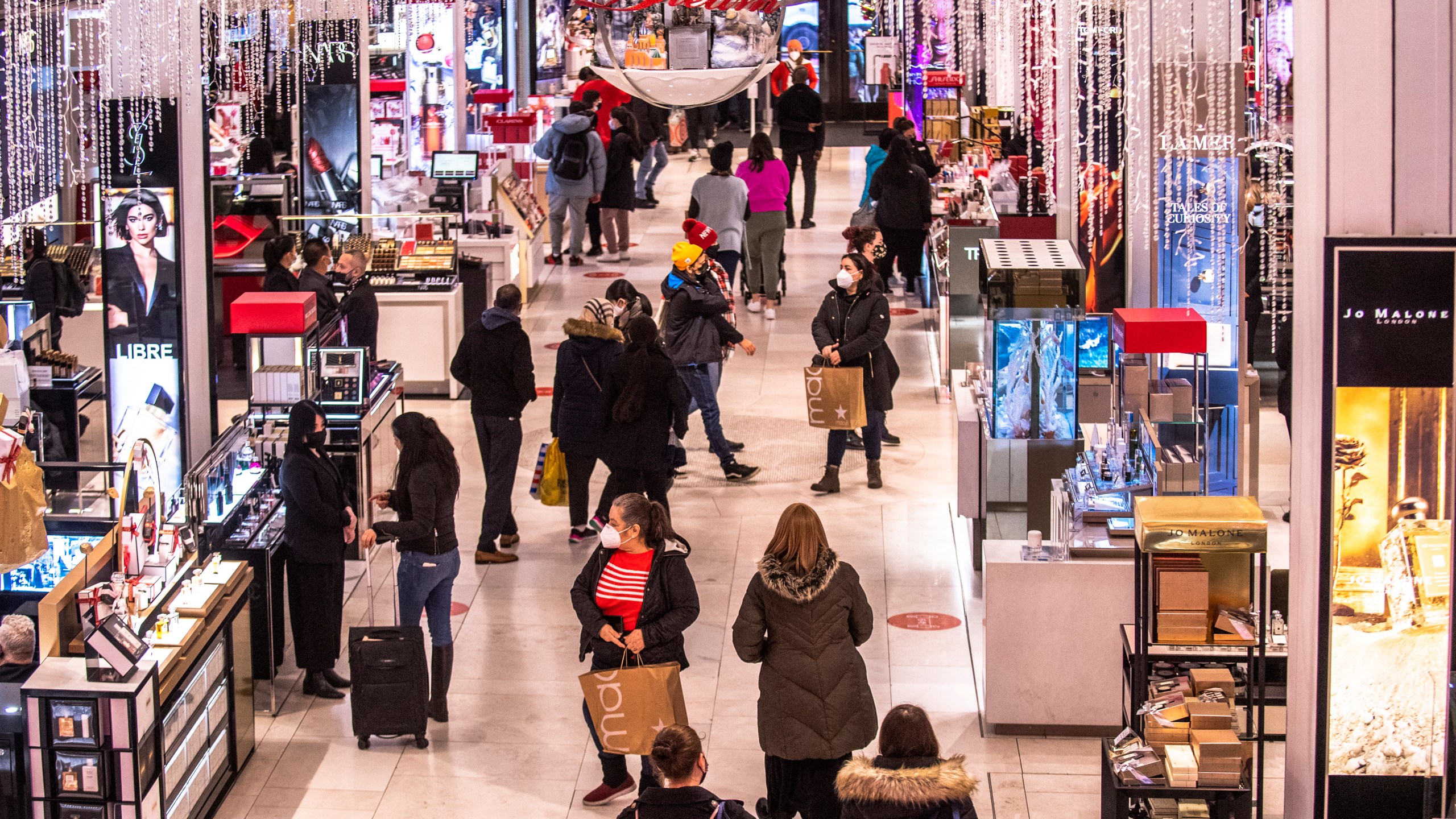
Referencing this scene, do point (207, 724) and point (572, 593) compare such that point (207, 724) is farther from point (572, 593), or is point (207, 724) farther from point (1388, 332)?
point (1388, 332)

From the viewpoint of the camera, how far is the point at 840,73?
1125 inches

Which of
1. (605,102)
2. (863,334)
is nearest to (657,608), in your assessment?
(863,334)

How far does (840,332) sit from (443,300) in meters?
3.68

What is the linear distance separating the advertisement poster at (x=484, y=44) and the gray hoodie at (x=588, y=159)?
588 cm

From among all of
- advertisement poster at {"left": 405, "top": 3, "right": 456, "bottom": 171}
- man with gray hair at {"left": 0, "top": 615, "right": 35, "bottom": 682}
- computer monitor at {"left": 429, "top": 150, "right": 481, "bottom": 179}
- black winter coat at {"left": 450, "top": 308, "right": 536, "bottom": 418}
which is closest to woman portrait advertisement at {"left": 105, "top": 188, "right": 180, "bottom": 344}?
black winter coat at {"left": 450, "top": 308, "right": 536, "bottom": 418}

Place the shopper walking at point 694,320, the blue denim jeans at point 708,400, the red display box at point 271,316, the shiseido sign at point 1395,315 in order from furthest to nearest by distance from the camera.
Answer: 1. the blue denim jeans at point 708,400
2. the shopper walking at point 694,320
3. the red display box at point 271,316
4. the shiseido sign at point 1395,315

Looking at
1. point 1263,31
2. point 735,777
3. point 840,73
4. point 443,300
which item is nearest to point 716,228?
point 443,300

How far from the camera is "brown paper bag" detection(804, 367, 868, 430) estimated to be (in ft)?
32.9

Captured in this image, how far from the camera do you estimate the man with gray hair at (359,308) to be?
10.8 metres

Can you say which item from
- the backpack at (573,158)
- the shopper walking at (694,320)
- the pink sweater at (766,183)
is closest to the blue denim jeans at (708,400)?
the shopper walking at (694,320)

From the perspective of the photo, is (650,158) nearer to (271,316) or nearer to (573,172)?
(573,172)

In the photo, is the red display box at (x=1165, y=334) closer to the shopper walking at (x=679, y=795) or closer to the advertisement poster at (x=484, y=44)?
the shopper walking at (x=679, y=795)

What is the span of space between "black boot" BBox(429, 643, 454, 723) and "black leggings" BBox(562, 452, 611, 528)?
1.81 meters

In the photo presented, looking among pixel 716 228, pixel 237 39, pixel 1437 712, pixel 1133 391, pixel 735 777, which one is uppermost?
pixel 237 39
